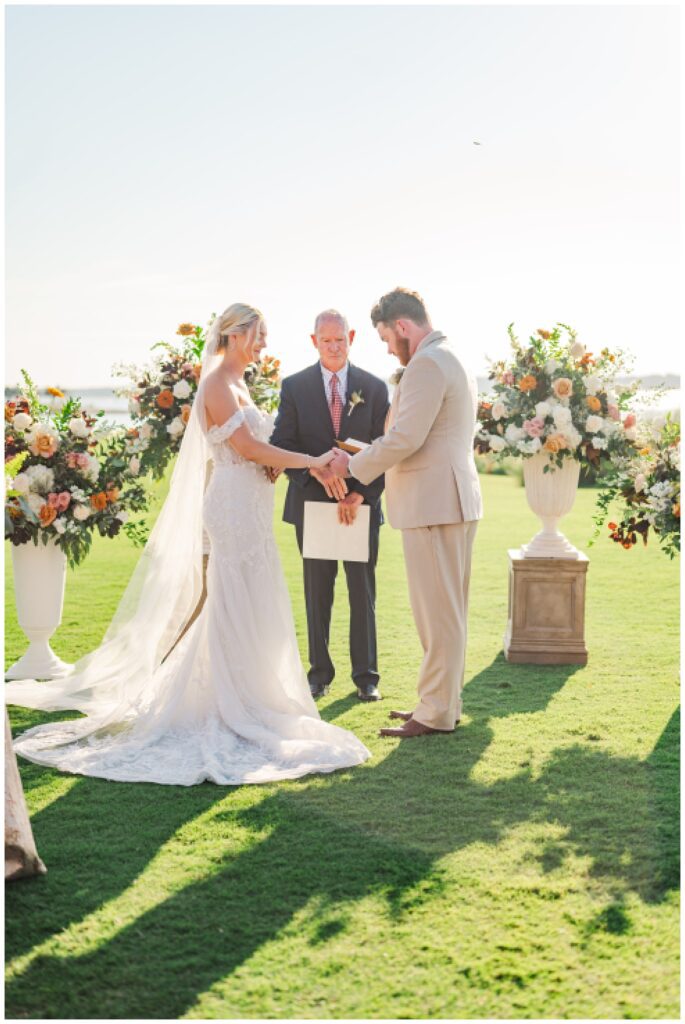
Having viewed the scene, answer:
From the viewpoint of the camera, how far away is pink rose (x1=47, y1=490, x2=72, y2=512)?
6.50m

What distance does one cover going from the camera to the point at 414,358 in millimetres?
5195

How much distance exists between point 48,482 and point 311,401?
1.71 meters

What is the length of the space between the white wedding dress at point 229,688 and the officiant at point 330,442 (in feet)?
2.55

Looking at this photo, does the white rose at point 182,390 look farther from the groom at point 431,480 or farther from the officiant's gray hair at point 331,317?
the groom at point 431,480

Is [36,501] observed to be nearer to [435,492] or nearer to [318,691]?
[318,691]

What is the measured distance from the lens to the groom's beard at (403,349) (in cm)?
539

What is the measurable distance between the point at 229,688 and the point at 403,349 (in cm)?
189

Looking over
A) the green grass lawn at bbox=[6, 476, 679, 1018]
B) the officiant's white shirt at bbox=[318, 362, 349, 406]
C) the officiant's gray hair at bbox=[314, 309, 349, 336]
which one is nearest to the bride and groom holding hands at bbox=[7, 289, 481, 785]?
the green grass lawn at bbox=[6, 476, 679, 1018]

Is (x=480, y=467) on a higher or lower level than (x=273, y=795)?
higher

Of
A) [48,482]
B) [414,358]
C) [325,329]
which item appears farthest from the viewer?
[48,482]

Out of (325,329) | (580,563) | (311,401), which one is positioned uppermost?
(325,329)

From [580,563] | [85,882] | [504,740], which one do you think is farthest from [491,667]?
[85,882]

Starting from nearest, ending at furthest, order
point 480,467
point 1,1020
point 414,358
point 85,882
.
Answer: point 1,1020, point 85,882, point 414,358, point 480,467

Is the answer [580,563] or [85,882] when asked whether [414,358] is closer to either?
[580,563]
